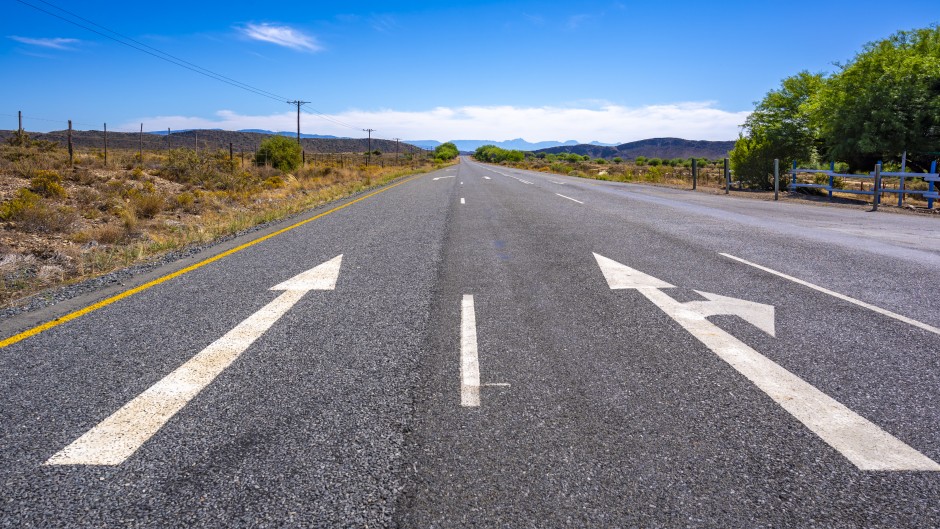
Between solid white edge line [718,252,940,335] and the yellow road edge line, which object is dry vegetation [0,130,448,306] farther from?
solid white edge line [718,252,940,335]

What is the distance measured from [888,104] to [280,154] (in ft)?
127

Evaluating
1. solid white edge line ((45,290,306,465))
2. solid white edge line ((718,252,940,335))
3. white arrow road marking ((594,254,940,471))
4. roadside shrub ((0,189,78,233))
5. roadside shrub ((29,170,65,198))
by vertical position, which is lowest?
solid white edge line ((45,290,306,465))

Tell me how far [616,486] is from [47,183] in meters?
21.1

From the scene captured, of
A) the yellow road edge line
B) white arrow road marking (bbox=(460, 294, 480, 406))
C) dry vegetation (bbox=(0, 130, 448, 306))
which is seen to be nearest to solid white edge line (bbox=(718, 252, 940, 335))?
white arrow road marking (bbox=(460, 294, 480, 406))

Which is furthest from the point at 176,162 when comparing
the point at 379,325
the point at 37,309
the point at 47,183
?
the point at 379,325

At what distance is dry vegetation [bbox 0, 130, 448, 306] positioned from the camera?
8.04 metres

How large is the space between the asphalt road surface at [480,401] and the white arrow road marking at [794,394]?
2 cm

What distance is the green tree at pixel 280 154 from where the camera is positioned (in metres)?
43.3

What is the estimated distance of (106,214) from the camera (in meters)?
15.0

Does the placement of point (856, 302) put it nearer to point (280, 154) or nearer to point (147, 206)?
point (147, 206)

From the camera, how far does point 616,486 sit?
2.44 m

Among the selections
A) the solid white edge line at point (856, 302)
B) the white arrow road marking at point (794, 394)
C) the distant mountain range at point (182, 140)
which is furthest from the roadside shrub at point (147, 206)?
the distant mountain range at point (182, 140)

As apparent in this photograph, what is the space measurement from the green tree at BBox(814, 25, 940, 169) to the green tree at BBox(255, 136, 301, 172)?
115 feet

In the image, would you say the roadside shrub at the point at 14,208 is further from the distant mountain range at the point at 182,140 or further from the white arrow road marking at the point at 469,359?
the distant mountain range at the point at 182,140
